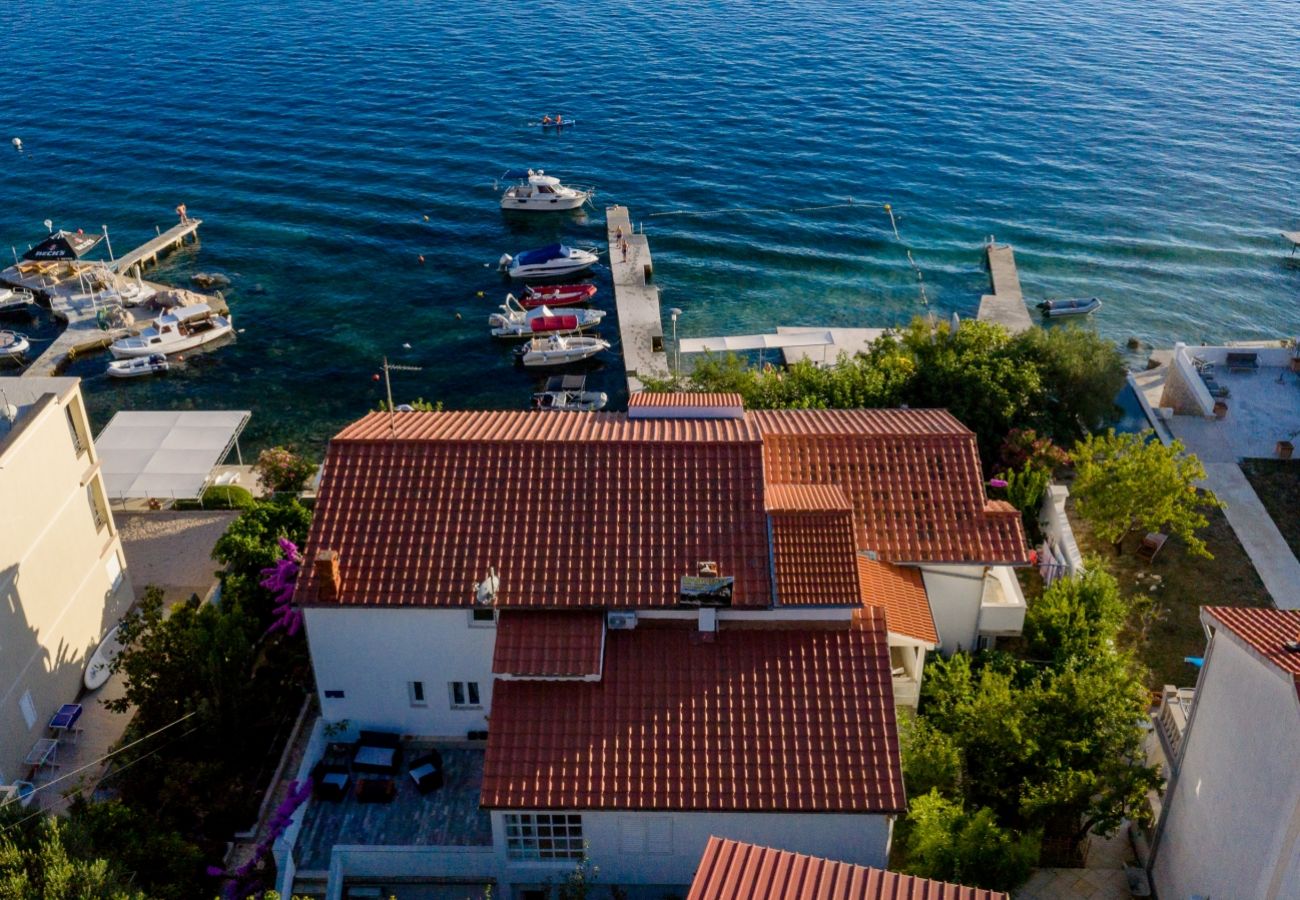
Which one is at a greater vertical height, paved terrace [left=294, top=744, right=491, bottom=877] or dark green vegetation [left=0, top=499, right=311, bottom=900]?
dark green vegetation [left=0, top=499, right=311, bottom=900]

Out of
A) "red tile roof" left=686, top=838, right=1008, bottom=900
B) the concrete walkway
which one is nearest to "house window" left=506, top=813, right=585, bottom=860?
"red tile roof" left=686, top=838, right=1008, bottom=900

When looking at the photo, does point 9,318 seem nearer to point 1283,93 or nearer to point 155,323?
point 155,323

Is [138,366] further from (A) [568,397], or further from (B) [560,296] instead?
(A) [568,397]

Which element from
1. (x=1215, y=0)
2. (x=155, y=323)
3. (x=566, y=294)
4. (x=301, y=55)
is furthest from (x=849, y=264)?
(x=1215, y=0)

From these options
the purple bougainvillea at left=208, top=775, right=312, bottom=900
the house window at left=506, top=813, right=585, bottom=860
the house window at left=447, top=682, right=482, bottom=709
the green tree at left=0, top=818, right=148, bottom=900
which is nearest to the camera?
the green tree at left=0, top=818, right=148, bottom=900

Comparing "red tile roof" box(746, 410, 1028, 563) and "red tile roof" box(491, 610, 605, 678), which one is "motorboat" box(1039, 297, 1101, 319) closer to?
"red tile roof" box(746, 410, 1028, 563)

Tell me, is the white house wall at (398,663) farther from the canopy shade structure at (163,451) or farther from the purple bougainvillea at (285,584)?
the canopy shade structure at (163,451)
